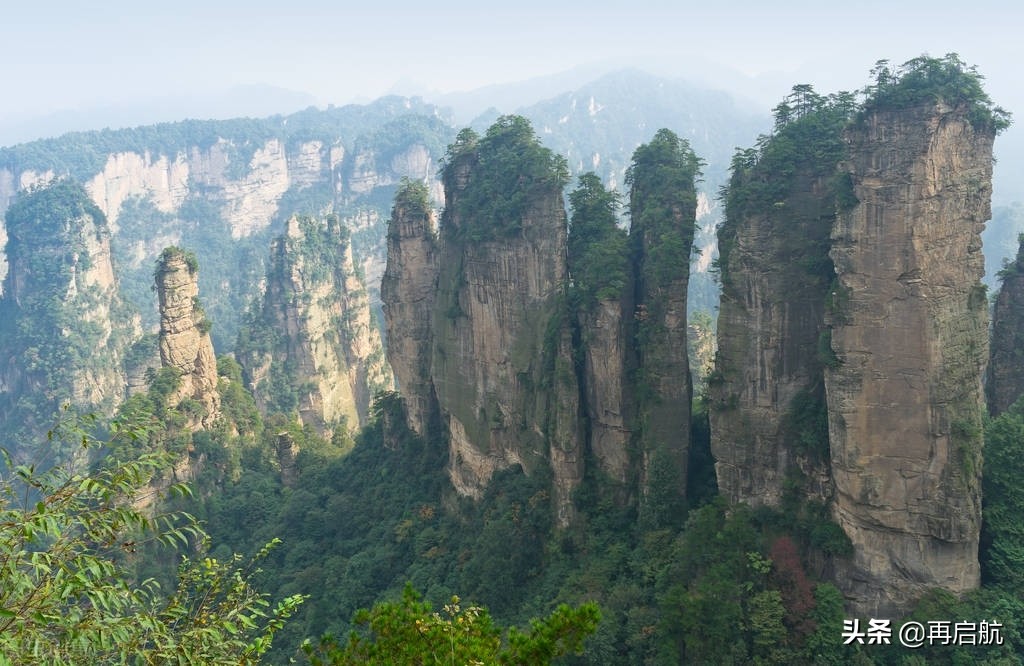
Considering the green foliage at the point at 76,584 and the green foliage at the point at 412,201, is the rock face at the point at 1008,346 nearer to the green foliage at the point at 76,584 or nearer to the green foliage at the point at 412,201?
the green foliage at the point at 412,201

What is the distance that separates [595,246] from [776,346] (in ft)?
24.9

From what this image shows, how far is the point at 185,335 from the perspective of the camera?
43.2 metres

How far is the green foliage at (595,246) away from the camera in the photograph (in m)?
26.2

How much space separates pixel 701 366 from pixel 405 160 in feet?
355

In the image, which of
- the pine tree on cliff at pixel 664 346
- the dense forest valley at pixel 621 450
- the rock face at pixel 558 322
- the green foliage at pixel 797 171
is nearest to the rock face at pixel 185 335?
the dense forest valley at pixel 621 450

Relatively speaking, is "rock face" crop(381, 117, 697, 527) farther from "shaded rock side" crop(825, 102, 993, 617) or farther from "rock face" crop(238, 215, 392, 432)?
"rock face" crop(238, 215, 392, 432)

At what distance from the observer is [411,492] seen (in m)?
36.5

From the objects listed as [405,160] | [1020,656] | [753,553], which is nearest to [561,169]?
[753,553]

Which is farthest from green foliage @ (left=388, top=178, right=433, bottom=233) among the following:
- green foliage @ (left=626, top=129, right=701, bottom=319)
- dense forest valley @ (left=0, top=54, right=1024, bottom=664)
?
green foliage @ (left=626, top=129, right=701, bottom=319)

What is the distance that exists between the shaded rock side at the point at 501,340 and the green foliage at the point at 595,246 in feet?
1.96

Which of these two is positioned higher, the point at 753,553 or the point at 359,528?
the point at 753,553

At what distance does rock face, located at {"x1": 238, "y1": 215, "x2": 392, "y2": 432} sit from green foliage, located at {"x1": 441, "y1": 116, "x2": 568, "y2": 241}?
35.7 meters

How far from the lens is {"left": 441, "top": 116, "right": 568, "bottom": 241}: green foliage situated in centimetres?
2930

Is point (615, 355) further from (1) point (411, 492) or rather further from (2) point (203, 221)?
(2) point (203, 221)
